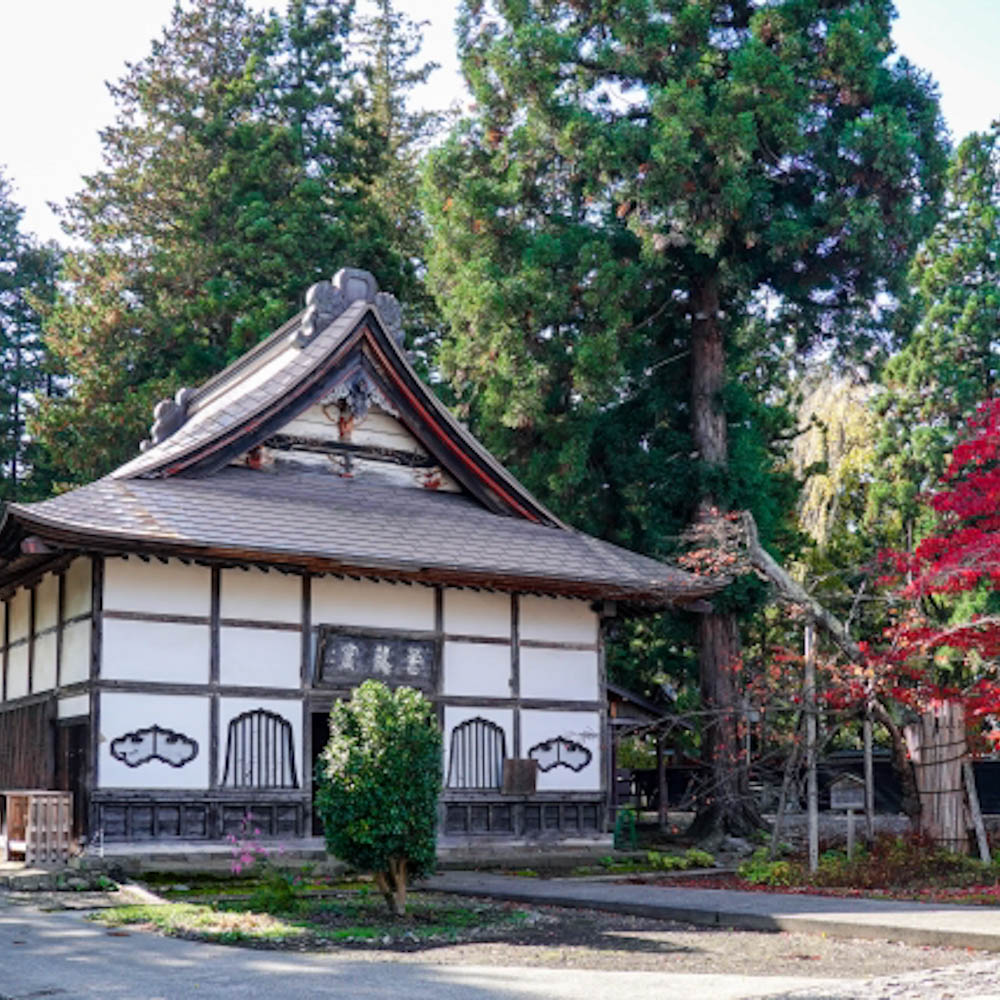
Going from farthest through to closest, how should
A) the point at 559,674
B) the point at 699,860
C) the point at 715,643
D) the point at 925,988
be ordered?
the point at 715,643
the point at 559,674
the point at 699,860
the point at 925,988

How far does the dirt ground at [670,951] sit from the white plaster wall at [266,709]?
18.5 ft

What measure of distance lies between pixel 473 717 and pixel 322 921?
744cm

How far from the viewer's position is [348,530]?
18109mm

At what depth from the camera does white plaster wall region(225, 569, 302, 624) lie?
17484 mm

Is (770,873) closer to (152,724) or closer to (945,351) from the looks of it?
(152,724)

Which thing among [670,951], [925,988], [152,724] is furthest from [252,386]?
[925,988]

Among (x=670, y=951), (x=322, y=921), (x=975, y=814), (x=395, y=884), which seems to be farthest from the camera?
(x=975, y=814)

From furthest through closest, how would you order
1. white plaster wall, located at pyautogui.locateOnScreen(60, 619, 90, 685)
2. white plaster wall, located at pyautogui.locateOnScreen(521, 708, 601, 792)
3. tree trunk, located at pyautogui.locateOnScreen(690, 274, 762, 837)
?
tree trunk, located at pyautogui.locateOnScreen(690, 274, 762, 837)
white plaster wall, located at pyautogui.locateOnScreen(521, 708, 601, 792)
white plaster wall, located at pyautogui.locateOnScreen(60, 619, 90, 685)

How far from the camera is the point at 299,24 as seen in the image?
120 feet

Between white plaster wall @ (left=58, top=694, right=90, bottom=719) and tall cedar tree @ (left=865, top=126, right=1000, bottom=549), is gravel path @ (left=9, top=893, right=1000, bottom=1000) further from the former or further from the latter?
tall cedar tree @ (left=865, top=126, right=1000, bottom=549)

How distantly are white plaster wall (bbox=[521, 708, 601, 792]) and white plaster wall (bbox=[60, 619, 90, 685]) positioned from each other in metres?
6.27

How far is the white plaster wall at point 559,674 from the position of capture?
19875mm

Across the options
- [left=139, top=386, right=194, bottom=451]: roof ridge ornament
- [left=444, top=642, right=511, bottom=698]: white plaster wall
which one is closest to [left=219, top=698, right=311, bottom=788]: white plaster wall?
[left=444, top=642, right=511, bottom=698]: white plaster wall

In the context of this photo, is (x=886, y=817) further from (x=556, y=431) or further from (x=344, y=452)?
(x=344, y=452)
